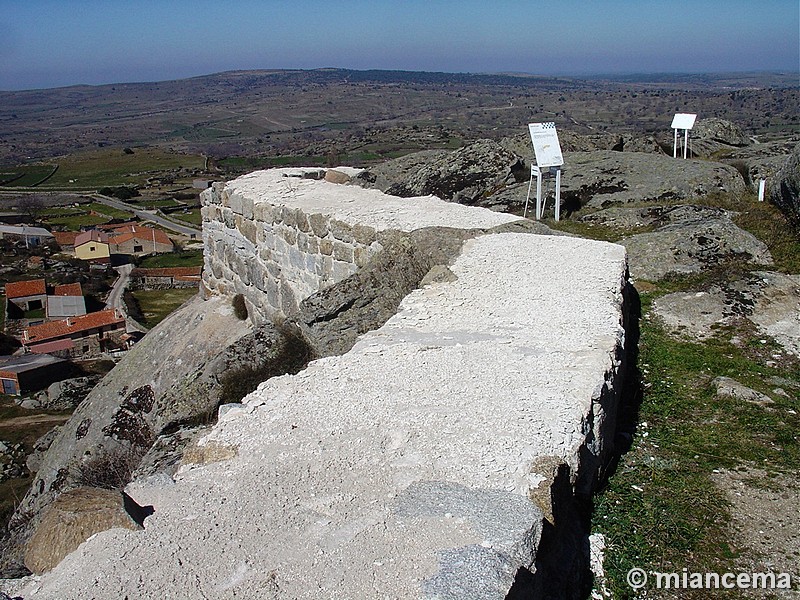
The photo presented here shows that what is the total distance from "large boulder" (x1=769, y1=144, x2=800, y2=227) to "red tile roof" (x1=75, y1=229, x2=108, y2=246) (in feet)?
193

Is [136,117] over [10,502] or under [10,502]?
over

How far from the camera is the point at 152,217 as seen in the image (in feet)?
234

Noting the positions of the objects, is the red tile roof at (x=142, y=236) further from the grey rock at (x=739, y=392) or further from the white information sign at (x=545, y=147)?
the grey rock at (x=739, y=392)

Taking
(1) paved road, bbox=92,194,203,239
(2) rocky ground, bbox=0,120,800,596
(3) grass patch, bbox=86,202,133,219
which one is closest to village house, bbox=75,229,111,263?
(1) paved road, bbox=92,194,203,239

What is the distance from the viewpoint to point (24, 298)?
156ft

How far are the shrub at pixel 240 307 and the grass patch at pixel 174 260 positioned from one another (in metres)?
47.2

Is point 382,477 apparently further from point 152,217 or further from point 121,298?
point 152,217

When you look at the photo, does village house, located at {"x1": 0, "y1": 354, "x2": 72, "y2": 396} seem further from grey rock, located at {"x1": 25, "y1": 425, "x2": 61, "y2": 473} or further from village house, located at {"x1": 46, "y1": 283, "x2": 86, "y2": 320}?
grey rock, located at {"x1": 25, "y1": 425, "x2": 61, "y2": 473}

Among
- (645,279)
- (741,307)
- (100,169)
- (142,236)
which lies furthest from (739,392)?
(100,169)

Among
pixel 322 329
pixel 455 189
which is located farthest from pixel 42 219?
pixel 322 329

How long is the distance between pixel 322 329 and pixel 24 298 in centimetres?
4881

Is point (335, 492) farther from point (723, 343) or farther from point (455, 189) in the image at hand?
point (455, 189)

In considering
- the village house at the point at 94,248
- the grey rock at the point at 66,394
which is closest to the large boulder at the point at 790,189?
the grey rock at the point at 66,394

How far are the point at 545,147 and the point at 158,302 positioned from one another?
41055mm
